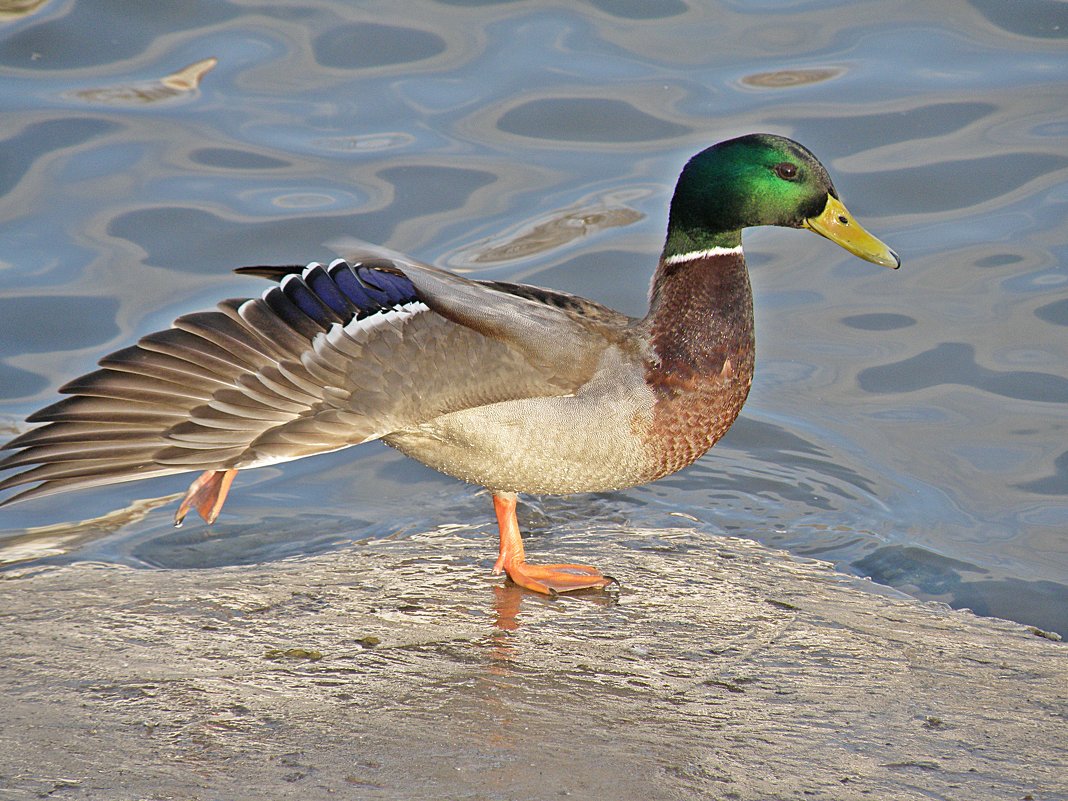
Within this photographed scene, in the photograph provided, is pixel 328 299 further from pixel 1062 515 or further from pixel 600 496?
pixel 1062 515

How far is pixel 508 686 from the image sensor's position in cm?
360

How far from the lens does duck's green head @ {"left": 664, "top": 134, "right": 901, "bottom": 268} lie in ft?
15.4

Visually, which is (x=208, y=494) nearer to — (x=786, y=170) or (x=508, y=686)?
(x=508, y=686)

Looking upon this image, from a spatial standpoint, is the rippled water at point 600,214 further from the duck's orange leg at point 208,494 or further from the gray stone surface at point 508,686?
the gray stone surface at point 508,686

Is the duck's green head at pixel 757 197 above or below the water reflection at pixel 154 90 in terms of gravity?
above

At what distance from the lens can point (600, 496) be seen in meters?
5.54

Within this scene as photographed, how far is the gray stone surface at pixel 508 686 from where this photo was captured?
2980 mm

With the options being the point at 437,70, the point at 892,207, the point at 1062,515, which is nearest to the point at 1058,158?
the point at 892,207

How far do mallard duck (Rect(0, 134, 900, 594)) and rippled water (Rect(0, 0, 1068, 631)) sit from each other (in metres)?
0.71

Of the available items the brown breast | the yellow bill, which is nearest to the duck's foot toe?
the brown breast

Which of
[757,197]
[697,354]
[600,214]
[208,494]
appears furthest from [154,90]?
[697,354]

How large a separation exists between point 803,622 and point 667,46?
572 centimetres

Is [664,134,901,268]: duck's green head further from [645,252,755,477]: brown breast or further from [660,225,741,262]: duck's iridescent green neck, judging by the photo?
[645,252,755,477]: brown breast

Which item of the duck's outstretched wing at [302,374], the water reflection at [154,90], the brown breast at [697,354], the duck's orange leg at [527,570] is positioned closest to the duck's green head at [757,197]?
the brown breast at [697,354]
